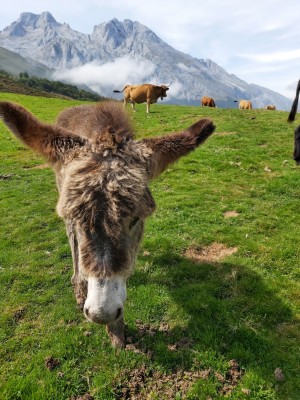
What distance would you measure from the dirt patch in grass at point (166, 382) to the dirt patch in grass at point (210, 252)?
3130 mm

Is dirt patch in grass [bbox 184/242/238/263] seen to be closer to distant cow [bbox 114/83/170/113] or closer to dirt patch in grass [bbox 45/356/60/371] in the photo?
dirt patch in grass [bbox 45/356/60/371]

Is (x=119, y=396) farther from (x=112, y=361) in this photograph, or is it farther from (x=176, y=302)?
(x=176, y=302)

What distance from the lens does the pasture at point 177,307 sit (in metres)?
4.84

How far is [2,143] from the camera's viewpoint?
23547 mm

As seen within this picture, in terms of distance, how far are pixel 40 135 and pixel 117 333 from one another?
3332 millimetres

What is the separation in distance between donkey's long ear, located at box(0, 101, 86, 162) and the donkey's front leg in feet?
9.34

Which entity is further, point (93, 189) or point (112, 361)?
point (112, 361)

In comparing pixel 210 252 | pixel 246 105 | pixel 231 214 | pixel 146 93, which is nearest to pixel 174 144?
pixel 210 252

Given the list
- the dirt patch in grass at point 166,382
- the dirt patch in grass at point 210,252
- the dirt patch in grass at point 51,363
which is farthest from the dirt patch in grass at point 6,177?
the dirt patch in grass at point 166,382

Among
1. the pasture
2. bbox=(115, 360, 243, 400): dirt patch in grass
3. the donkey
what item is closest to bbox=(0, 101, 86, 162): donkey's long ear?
the donkey

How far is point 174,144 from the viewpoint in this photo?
187 inches

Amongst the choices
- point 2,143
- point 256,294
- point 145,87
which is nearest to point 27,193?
point 256,294

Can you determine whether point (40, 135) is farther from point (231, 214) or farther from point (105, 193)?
point (231, 214)

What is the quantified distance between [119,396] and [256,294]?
3.33 meters
